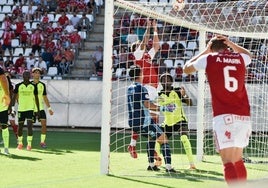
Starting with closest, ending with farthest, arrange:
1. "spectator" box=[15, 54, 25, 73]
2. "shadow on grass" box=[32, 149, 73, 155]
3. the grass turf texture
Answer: the grass turf texture → "shadow on grass" box=[32, 149, 73, 155] → "spectator" box=[15, 54, 25, 73]

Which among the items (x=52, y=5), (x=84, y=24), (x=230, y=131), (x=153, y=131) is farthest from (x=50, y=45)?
(x=230, y=131)

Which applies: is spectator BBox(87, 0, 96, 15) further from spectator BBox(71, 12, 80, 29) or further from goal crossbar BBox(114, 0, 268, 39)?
goal crossbar BBox(114, 0, 268, 39)

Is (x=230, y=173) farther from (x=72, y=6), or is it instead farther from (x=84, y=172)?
(x=72, y=6)

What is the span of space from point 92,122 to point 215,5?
11128 mm

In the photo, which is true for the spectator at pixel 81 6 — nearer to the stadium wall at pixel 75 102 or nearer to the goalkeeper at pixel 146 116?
the stadium wall at pixel 75 102

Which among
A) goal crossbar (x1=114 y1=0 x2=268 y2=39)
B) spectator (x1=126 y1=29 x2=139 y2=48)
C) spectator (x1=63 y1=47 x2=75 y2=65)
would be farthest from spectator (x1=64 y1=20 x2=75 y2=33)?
goal crossbar (x1=114 y1=0 x2=268 y2=39)

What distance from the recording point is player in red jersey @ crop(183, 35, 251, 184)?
24.8ft

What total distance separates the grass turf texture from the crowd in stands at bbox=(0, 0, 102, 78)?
10365mm

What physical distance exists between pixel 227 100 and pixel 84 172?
15.3 ft

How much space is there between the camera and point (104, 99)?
1145 cm

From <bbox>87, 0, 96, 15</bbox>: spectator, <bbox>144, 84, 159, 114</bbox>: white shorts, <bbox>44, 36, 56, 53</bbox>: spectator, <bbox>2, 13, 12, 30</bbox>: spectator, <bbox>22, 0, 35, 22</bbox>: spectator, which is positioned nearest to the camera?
<bbox>144, 84, 159, 114</bbox>: white shorts

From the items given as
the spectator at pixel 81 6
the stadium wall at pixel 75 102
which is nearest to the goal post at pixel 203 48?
the stadium wall at pixel 75 102

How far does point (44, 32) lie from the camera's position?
28.4 m

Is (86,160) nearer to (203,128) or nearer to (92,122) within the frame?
(203,128)
